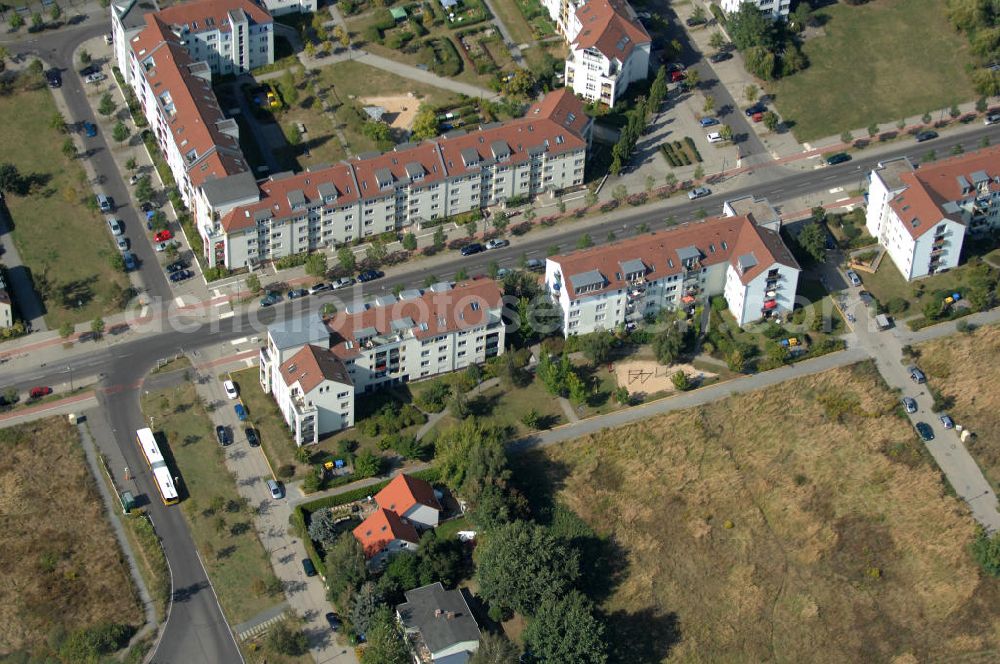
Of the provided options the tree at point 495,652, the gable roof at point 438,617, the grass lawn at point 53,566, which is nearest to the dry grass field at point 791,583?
the tree at point 495,652

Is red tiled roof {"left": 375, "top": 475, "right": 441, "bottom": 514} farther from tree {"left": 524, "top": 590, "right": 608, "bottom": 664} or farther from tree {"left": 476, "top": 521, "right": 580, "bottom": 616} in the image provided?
tree {"left": 524, "top": 590, "right": 608, "bottom": 664}

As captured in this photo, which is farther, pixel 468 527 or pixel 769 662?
pixel 468 527

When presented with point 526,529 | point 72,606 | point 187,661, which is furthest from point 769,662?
point 72,606

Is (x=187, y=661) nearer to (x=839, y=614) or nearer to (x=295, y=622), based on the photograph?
(x=295, y=622)

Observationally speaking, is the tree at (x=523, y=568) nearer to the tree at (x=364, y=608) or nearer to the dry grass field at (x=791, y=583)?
the dry grass field at (x=791, y=583)

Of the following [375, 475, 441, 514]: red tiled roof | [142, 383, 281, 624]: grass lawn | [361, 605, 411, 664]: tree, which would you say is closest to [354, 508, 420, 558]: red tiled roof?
[375, 475, 441, 514]: red tiled roof

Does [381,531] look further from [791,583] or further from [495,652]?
[791,583]

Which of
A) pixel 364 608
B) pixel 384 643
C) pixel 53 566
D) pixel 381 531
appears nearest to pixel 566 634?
pixel 384 643
